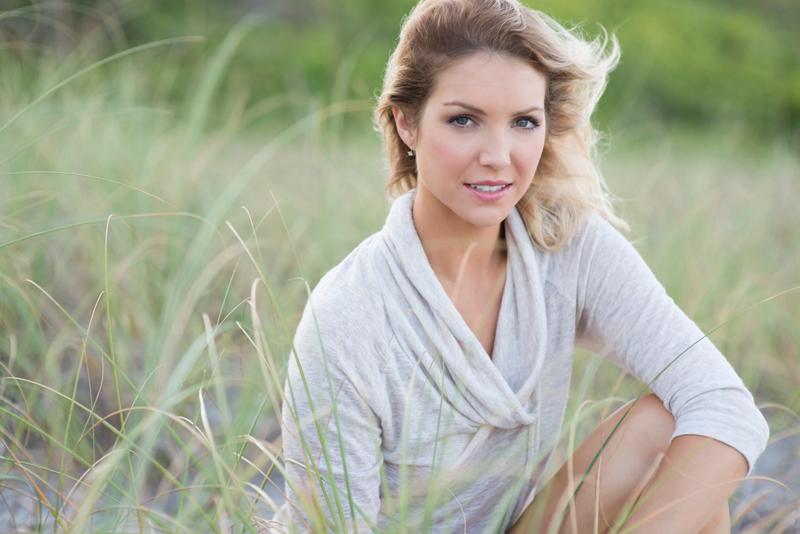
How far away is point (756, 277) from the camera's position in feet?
9.72

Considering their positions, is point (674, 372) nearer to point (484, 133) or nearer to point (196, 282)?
point (484, 133)

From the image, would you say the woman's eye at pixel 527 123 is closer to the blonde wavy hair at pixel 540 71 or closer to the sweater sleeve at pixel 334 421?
the blonde wavy hair at pixel 540 71

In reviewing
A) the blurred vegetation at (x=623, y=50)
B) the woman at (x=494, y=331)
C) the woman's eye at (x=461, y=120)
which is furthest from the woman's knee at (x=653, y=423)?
the blurred vegetation at (x=623, y=50)

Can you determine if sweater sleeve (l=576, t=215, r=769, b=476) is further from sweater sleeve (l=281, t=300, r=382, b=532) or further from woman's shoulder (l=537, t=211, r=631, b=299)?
sweater sleeve (l=281, t=300, r=382, b=532)

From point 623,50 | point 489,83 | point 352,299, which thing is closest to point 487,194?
point 489,83

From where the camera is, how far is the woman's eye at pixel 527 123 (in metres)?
1.71

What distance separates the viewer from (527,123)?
1.72 metres

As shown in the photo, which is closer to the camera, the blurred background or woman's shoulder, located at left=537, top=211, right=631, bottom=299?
the blurred background

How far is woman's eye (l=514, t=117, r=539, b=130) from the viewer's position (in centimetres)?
171

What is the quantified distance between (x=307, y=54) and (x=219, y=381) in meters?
9.37

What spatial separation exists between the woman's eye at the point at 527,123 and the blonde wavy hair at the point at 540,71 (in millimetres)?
92

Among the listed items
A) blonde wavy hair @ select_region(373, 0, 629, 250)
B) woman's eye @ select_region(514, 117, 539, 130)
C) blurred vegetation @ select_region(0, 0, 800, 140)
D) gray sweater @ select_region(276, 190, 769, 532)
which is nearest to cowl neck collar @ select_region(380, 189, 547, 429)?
gray sweater @ select_region(276, 190, 769, 532)

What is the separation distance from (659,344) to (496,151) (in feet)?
1.52

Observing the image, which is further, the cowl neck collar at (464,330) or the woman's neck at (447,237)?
the woman's neck at (447,237)
